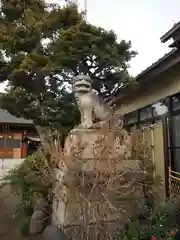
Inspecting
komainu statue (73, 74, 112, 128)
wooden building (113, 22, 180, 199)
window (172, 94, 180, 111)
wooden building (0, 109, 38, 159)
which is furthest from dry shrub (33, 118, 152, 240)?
wooden building (0, 109, 38, 159)

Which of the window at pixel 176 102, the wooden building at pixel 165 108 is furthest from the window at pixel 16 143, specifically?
the window at pixel 176 102

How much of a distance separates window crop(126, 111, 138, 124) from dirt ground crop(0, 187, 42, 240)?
4977mm

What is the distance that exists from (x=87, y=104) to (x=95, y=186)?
2.05 m

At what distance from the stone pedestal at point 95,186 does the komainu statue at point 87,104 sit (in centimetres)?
65

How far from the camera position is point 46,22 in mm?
7844

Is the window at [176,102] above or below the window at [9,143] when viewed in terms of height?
above

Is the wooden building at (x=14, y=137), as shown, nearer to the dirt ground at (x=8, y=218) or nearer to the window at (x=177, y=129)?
the dirt ground at (x=8, y=218)

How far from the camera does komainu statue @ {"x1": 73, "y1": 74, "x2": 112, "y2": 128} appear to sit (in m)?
5.12

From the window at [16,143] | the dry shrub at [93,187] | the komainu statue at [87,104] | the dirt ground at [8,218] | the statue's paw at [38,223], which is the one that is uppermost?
the komainu statue at [87,104]

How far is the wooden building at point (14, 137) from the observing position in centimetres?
2522

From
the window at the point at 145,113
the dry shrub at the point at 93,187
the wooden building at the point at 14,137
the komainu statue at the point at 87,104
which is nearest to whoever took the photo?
the dry shrub at the point at 93,187

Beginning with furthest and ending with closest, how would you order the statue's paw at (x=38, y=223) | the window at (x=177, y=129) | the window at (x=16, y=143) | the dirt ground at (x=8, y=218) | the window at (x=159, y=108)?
the window at (x=16, y=143) → the window at (x=159, y=108) → the window at (x=177, y=129) → the dirt ground at (x=8, y=218) → the statue's paw at (x=38, y=223)

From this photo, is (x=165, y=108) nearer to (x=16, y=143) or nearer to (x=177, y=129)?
(x=177, y=129)

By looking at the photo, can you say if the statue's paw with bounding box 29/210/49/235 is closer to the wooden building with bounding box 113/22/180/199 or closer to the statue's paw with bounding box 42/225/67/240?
the statue's paw with bounding box 42/225/67/240
